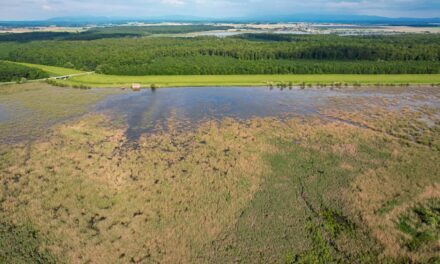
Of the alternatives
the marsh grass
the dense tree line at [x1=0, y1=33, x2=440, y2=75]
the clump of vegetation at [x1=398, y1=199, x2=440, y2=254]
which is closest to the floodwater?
the marsh grass

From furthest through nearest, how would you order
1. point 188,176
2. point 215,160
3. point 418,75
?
point 418,75 → point 215,160 → point 188,176

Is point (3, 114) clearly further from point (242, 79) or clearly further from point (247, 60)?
point (247, 60)

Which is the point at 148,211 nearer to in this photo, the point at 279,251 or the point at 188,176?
the point at 188,176

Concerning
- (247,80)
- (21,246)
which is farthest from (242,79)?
(21,246)

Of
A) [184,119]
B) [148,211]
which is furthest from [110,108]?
[148,211]

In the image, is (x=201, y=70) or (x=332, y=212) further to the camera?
(x=201, y=70)

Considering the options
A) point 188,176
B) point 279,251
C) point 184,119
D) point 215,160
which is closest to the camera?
point 279,251
